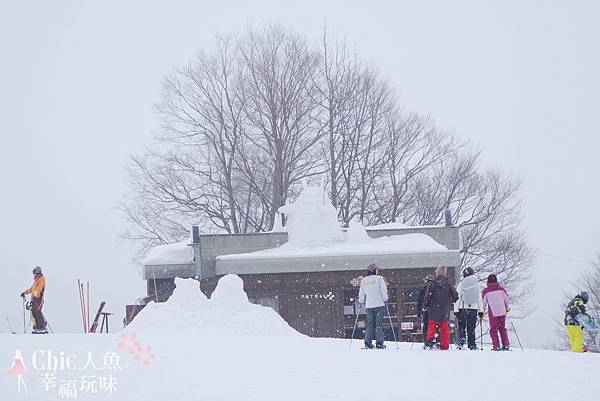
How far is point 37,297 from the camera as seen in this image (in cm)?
1906

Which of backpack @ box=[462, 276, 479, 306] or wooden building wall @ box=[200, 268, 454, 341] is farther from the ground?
backpack @ box=[462, 276, 479, 306]

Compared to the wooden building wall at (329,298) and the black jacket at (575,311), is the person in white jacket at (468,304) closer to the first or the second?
the black jacket at (575,311)

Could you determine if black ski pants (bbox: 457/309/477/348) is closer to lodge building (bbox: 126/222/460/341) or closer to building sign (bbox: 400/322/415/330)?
lodge building (bbox: 126/222/460/341)

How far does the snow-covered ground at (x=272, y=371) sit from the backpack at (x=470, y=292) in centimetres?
215

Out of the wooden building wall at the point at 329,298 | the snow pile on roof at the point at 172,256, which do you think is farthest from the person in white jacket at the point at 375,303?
the snow pile on roof at the point at 172,256

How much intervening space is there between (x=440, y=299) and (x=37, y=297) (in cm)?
939

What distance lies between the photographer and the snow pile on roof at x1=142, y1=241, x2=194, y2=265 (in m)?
27.5

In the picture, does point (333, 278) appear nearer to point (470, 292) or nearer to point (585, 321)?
point (470, 292)

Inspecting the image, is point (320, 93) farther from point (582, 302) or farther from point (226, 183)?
point (582, 302)

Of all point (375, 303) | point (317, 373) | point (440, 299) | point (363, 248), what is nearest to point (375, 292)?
point (375, 303)

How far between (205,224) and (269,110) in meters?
6.15

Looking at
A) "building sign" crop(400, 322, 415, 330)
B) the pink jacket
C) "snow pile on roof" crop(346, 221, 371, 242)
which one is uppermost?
"snow pile on roof" crop(346, 221, 371, 242)

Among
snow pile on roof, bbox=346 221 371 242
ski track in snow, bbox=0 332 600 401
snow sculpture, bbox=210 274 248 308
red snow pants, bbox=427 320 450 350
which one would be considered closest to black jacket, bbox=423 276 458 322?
red snow pants, bbox=427 320 450 350

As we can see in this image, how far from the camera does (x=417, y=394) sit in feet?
→ 32.0
